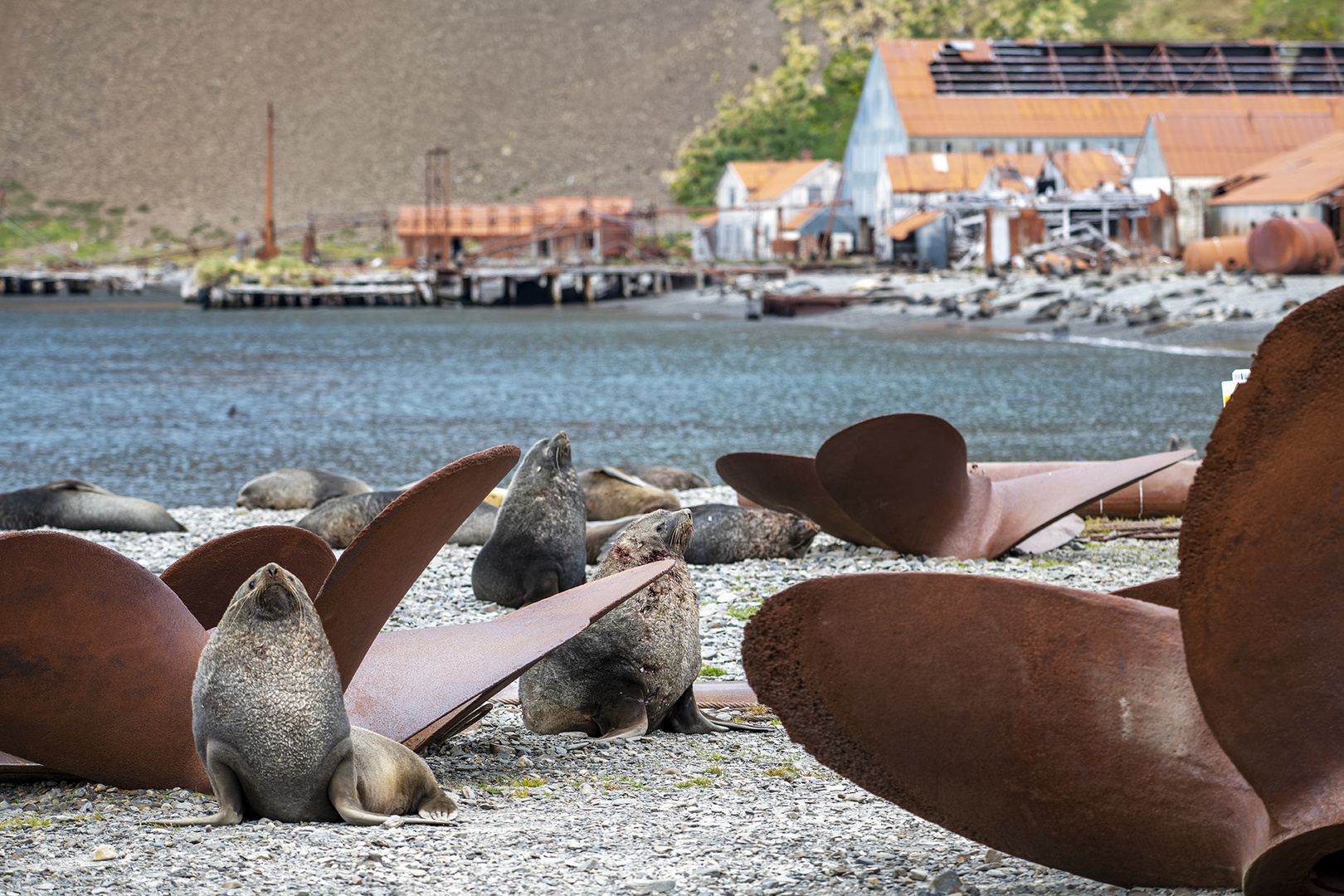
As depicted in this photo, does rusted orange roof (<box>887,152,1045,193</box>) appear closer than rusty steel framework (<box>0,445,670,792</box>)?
No

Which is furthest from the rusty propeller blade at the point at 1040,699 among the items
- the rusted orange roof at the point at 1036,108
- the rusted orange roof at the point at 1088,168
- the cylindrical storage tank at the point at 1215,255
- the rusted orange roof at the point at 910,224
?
the rusted orange roof at the point at 1036,108

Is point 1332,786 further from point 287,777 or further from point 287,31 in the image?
point 287,31

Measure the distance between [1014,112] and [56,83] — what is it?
12939cm

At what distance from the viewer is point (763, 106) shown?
9006 centimetres

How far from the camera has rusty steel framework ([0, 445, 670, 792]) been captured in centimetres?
417

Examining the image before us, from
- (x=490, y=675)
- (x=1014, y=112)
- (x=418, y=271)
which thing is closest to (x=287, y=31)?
(x=418, y=271)

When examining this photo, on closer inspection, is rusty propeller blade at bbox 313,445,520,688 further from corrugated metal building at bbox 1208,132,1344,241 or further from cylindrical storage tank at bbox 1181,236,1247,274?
corrugated metal building at bbox 1208,132,1344,241

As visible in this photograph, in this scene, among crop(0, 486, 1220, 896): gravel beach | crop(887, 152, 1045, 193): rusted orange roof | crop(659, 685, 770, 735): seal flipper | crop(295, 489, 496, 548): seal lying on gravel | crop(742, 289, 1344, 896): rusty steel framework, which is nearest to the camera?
crop(742, 289, 1344, 896): rusty steel framework

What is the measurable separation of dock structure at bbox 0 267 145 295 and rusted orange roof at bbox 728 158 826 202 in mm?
35910

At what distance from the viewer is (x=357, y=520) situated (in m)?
10.2

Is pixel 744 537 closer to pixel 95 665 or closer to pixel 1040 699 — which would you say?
pixel 95 665

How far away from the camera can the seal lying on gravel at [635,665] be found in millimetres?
5211

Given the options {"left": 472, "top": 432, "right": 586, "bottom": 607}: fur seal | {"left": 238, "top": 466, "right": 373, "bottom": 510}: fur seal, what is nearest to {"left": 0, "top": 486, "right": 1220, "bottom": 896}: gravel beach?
{"left": 472, "top": 432, "right": 586, "bottom": 607}: fur seal

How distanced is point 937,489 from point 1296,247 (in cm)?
3399
